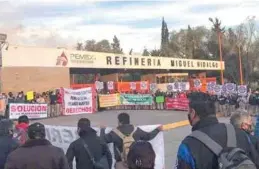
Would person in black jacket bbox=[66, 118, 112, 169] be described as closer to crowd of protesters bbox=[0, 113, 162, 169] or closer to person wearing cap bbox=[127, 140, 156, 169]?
crowd of protesters bbox=[0, 113, 162, 169]

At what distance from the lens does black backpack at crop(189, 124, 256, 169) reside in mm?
3191

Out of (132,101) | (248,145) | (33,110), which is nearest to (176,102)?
Result: (132,101)

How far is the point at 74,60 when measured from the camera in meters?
44.4

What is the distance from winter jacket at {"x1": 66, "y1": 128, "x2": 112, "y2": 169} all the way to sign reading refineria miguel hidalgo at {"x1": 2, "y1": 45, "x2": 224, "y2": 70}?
3184cm

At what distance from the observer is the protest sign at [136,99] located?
3662 centimetres

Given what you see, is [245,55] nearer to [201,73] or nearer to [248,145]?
[201,73]

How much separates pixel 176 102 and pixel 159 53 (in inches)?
2376

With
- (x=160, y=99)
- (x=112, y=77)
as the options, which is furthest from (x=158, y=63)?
(x=160, y=99)

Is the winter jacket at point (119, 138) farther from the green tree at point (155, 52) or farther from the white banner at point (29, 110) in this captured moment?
the green tree at point (155, 52)

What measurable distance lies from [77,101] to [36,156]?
25375 millimetres

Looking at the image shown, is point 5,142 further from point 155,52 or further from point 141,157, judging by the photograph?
point 155,52

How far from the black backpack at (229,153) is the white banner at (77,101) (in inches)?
1033

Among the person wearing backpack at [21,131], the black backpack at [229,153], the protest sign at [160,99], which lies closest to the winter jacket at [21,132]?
the person wearing backpack at [21,131]

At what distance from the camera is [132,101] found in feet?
122
